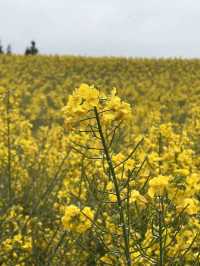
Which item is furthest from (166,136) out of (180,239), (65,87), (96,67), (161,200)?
(96,67)

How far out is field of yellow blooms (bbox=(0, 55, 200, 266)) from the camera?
89.4 inches

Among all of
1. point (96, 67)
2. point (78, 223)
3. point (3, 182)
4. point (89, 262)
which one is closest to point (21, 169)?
point (3, 182)

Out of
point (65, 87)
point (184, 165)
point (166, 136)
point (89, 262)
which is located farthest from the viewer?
point (65, 87)

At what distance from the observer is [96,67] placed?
80.8ft

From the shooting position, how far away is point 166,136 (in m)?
4.01

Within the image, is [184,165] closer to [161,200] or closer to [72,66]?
[161,200]

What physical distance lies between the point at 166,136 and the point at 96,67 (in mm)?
20827

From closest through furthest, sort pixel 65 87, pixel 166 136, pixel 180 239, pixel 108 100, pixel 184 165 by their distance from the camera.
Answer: pixel 108 100, pixel 180 239, pixel 184 165, pixel 166 136, pixel 65 87

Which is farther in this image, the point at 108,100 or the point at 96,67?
the point at 96,67

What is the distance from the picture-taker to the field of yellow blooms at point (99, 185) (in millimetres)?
2271

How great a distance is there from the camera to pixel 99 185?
4.48 metres

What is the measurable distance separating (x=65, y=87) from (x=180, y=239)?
17.1m

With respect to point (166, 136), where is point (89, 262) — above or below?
below

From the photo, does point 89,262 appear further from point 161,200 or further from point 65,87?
point 65,87
